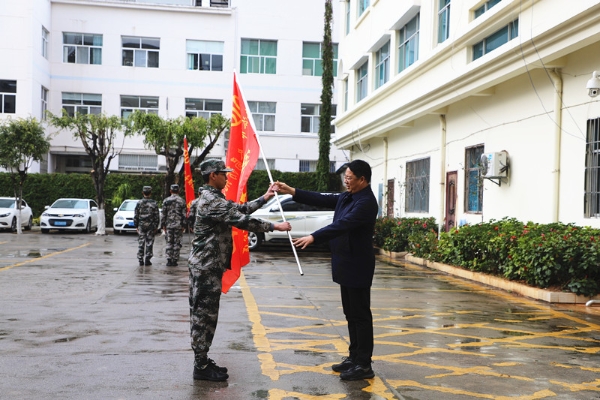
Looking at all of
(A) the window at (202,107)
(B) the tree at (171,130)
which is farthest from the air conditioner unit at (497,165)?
(A) the window at (202,107)

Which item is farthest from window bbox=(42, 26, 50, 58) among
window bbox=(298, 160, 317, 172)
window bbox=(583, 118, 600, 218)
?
window bbox=(583, 118, 600, 218)

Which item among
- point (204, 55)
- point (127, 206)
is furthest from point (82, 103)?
point (127, 206)

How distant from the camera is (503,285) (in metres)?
13.3

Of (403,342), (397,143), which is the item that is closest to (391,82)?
(397,143)

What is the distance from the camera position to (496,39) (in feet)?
51.3

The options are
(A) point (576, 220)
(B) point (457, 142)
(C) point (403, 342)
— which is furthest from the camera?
(B) point (457, 142)

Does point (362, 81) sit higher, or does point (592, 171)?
point (362, 81)

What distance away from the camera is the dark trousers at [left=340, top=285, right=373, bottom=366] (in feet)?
20.9

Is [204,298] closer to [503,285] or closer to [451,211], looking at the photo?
[503,285]

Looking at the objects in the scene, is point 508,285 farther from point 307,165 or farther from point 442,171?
point 307,165

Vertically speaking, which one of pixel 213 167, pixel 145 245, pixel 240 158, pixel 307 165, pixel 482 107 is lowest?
pixel 145 245

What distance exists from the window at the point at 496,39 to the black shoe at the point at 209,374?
34.9 feet

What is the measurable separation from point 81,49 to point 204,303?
115 feet

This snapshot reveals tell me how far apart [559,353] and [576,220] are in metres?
6.10
